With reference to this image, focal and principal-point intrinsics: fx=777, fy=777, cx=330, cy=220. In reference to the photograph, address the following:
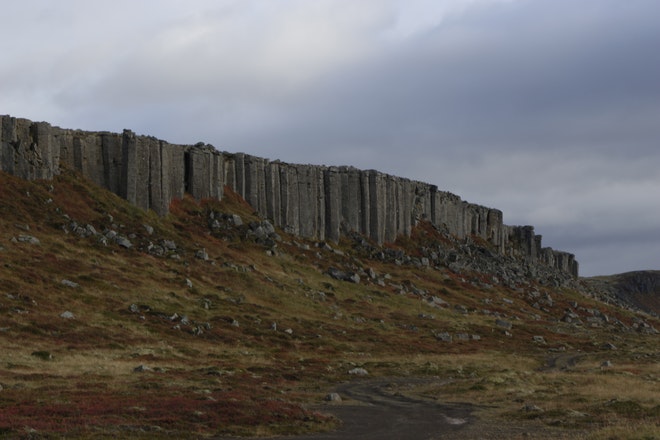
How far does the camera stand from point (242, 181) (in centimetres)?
13075

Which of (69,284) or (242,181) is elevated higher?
(242,181)

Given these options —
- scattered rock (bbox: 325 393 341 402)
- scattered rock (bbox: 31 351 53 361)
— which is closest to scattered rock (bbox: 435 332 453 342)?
scattered rock (bbox: 325 393 341 402)

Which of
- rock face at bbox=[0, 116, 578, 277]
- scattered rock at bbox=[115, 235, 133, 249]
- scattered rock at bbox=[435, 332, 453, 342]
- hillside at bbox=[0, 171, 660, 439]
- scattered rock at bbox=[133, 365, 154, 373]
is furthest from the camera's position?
rock face at bbox=[0, 116, 578, 277]

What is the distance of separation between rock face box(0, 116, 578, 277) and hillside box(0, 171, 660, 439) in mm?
2974

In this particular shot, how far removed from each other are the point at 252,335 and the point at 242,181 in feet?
187

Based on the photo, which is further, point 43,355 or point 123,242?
point 123,242

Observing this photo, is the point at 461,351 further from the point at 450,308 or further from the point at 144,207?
the point at 144,207

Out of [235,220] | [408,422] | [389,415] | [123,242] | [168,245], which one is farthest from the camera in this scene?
[235,220]

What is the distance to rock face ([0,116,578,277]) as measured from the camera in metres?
97.2

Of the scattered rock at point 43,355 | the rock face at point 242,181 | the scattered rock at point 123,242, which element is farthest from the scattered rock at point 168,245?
the scattered rock at point 43,355

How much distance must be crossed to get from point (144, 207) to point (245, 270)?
57.7 feet

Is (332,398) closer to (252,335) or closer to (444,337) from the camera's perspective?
(252,335)

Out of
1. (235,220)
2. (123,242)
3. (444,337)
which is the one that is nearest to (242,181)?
(235,220)

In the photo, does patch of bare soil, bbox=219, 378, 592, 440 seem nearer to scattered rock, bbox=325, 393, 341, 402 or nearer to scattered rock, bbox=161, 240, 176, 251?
scattered rock, bbox=325, 393, 341, 402
